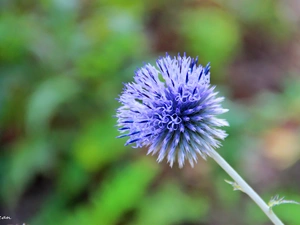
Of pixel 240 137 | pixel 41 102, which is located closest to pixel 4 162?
pixel 41 102

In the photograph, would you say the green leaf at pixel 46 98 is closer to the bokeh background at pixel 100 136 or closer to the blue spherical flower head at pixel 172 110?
the bokeh background at pixel 100 136

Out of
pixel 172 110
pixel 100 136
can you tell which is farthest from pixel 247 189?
pixel 100 136

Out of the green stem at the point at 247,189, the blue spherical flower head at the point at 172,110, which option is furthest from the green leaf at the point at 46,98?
the green stem at the point at 247,189

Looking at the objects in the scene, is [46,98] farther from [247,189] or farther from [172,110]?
[247,189]

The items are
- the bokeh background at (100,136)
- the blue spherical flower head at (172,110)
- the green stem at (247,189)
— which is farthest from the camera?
the bokeh background at (100,136)

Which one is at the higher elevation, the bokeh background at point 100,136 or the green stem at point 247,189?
the bokeh background at point 100,136

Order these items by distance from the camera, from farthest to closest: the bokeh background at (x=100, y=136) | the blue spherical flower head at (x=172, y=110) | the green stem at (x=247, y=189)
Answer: the bokeh background at (x=100, y=136) → the blue spherical flower head at (x=172, y=110) → the green stem at (x=247, y=189)

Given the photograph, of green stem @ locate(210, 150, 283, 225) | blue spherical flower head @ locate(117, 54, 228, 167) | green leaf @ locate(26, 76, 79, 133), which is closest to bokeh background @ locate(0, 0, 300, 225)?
green leaf @ locate(26, 76, 79, 133)
